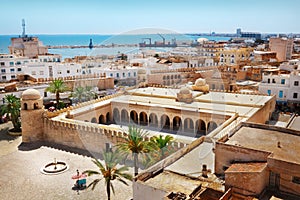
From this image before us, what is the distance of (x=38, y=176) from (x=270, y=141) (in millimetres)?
13910

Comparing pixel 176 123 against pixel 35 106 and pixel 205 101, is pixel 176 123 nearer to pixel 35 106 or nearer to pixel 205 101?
pixel 205 101

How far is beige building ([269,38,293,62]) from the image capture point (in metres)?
66.0

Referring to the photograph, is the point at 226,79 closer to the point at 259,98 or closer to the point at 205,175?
the point at 259,98

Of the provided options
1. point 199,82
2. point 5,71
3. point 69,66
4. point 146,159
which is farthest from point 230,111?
point 5,71

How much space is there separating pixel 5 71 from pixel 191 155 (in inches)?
1530

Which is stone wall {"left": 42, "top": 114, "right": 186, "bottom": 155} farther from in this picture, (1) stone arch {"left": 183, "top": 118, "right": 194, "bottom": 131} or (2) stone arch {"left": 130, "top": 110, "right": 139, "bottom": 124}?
(1) stone arch {"left": 183, "top": 118, "right": 194, "bottom": 131}

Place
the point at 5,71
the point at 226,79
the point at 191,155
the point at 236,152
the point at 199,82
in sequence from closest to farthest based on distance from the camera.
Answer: the point at 236,152 < the point at 191,155 < the point at 199,82 < the point at 226,79 < the point at 5,71

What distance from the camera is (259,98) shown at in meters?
30.2

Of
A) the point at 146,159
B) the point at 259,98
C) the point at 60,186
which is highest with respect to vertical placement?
the point at 259,98

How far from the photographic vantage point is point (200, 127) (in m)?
27.2

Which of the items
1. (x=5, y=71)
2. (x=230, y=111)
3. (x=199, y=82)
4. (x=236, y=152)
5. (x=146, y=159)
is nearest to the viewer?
(x=236, y=152)

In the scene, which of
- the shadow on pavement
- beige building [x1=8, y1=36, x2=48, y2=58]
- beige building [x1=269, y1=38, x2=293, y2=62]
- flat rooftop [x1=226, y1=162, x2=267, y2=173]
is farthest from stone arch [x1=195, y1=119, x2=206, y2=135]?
beige building [x1=8, y1=36, x2=48, y2=58]

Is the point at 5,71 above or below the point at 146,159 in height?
above

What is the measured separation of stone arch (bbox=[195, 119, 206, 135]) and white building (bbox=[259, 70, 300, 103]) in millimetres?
13059
